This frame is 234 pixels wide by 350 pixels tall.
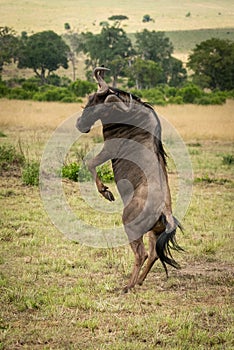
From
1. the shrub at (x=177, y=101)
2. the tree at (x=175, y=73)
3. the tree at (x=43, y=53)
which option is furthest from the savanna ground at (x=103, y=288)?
the tree at (x=43, y=53)

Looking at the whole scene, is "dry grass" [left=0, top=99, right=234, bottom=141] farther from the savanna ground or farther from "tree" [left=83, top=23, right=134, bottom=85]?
"tree" [left=83, top=23, right=134, bottom=85]

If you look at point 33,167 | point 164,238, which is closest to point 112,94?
point 164,238

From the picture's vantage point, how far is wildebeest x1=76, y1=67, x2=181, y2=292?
5.51m

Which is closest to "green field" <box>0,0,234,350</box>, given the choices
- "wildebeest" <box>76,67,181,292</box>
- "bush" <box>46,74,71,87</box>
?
"wildebeest" <box>76,67,181,292</box>

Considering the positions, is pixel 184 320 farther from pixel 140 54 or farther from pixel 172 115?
pixel 140 54

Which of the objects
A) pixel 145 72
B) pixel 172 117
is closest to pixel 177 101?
pixel 172 117

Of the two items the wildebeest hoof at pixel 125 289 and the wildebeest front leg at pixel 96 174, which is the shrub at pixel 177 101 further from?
the wildebeest hoof at pixel 125 289

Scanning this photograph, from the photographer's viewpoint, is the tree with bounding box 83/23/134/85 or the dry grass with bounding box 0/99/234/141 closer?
the dry grass with bounding box 0/99/234/141

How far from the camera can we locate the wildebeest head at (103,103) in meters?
5.52

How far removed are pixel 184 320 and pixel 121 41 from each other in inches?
1967

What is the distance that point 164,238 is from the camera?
547 cm

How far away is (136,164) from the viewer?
18.6ft

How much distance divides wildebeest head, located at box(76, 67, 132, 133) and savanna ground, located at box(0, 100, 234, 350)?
149cm

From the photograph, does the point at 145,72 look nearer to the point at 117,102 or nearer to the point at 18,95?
the point at 18,95
